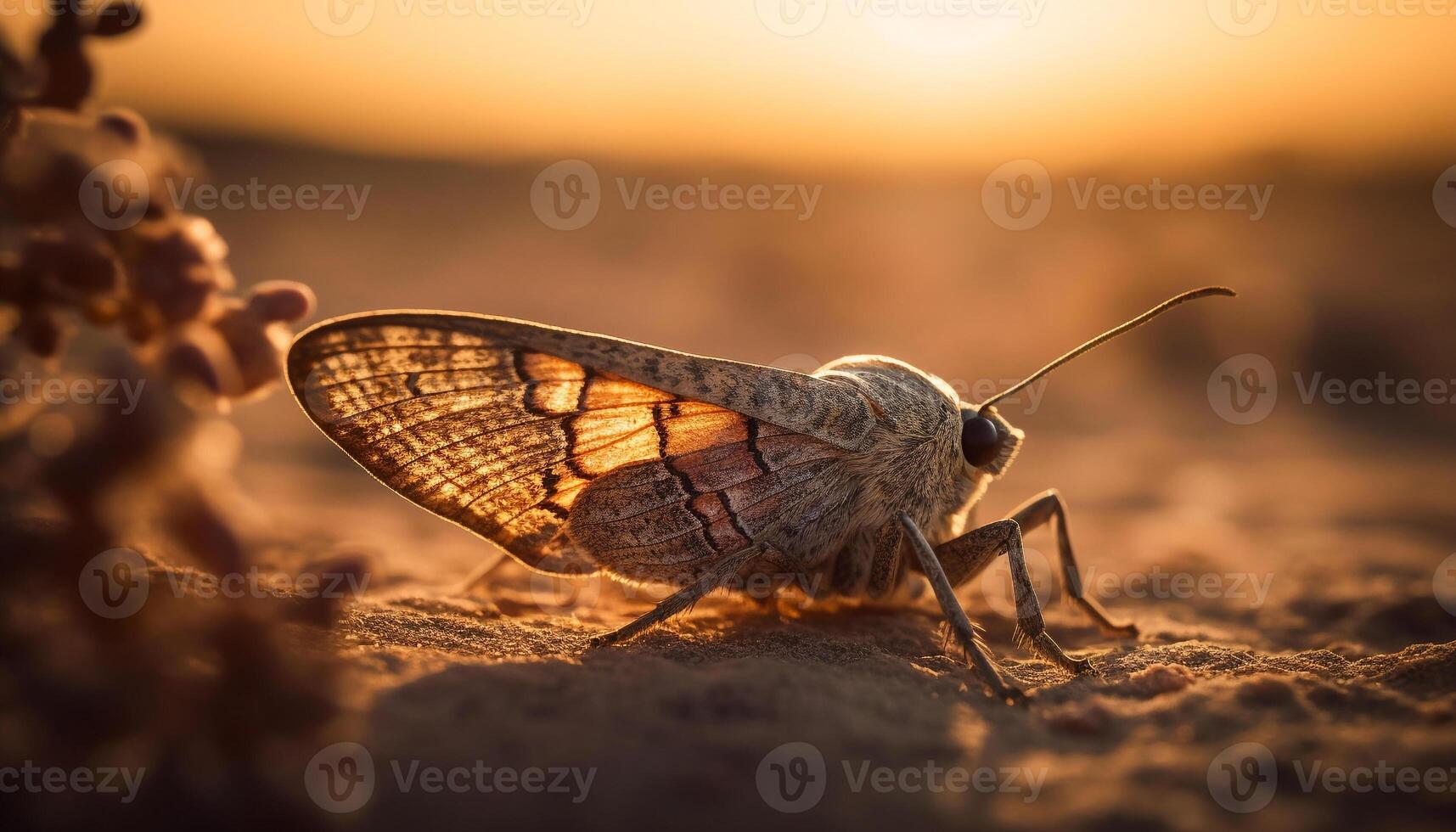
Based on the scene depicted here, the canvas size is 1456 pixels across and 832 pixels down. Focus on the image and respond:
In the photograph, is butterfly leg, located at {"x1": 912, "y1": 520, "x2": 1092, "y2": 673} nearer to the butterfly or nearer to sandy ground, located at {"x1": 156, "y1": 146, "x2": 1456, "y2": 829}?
the butterfly

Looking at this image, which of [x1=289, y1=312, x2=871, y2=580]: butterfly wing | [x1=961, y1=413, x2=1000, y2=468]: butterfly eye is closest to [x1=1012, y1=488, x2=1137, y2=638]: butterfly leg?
[x1=961, y1=413, x2=1000, y2=468]: butterfly eye

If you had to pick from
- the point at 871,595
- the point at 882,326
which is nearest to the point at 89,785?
the point at 871,595

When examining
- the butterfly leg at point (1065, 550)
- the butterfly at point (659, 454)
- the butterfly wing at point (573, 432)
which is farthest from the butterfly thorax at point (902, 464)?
the butterfly leg at point (1065, 550)

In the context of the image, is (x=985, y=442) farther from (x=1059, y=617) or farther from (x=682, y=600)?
(x=1059, y=617)

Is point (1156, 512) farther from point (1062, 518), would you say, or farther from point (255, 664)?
point (255, 664)

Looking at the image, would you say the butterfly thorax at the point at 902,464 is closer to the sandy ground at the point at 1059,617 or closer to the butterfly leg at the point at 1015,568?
the butterfly leg at the point at 1015,568

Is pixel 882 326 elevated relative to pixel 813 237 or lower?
lower
